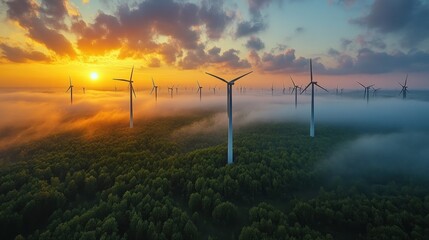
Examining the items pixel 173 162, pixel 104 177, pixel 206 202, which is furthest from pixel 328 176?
pixel 104 177

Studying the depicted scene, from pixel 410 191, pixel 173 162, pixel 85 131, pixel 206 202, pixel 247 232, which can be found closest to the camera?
pixel 247 232

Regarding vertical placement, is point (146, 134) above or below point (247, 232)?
above

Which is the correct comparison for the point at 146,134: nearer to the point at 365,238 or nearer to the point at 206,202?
the point at 206,202

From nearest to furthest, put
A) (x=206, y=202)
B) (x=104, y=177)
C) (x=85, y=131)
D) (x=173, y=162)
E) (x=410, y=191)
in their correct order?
(x=206, y=202) < (x=410, y=191) < (x=104, y=177) < (x=173, y=162) < (x=85, y=131)

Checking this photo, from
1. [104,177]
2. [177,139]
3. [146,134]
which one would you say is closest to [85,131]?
[146,134]

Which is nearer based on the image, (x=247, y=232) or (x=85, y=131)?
(x=247, y=232)

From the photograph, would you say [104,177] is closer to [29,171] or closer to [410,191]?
[29,171]
